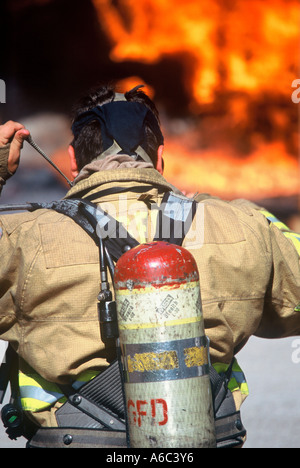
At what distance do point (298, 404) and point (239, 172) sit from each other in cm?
363

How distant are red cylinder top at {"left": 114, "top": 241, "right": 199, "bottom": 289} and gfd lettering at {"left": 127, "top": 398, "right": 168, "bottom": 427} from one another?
0.29 meters

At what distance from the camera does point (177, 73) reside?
8.19 metres

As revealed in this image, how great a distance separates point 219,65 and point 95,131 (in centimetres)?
621

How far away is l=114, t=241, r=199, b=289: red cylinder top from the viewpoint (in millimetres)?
1714

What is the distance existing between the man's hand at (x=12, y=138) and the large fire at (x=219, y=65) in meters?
5.76

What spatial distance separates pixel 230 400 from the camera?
2.11 m

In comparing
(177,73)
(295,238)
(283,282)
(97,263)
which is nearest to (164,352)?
(97,263)

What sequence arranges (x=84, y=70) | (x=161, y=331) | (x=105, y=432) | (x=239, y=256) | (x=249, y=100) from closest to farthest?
1. (x=161, y=331)
2. (x=105, y=432)
3. (x=239, y=256)
4. (x=84, y=70)
5. (x=249, y=100)

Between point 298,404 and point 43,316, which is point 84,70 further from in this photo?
point 43,316

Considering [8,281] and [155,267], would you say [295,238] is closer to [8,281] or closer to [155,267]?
[155,267]

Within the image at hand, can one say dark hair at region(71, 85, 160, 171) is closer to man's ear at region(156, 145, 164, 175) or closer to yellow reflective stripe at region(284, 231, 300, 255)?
man's ear at region(156, 145, 164, 175)

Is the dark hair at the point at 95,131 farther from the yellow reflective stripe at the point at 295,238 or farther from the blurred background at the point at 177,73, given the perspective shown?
the blurred background at the point at 177,73

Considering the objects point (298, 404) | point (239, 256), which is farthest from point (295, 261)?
point (298, 404)

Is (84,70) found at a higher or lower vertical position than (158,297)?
higher
